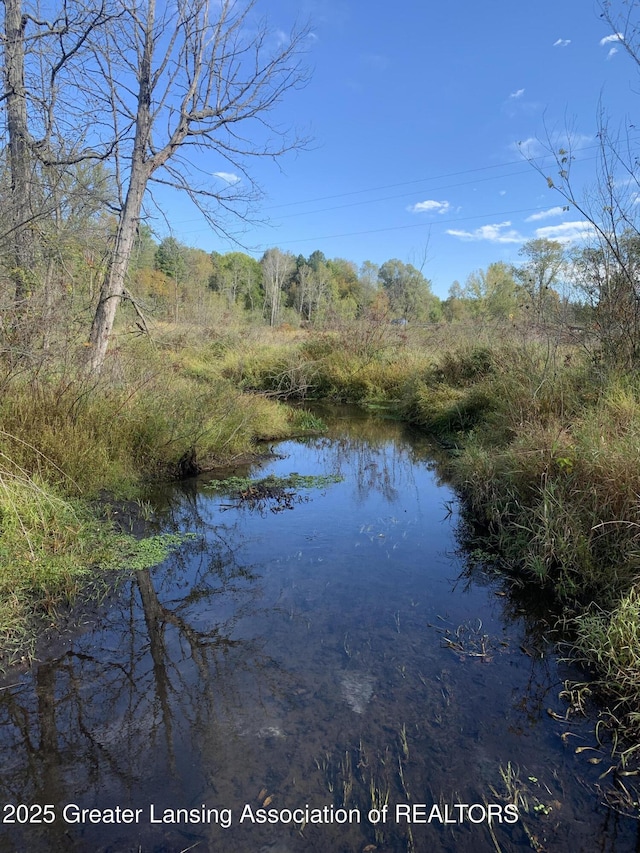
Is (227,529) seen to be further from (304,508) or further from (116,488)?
(116,488)

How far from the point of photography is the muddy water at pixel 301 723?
210 cm

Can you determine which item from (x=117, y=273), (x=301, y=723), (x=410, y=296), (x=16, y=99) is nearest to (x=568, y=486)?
(x=301, y=723)

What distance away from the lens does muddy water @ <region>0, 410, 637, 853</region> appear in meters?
2.10

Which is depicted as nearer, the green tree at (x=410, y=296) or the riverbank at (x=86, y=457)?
the riverbank at (x=86, y=457)

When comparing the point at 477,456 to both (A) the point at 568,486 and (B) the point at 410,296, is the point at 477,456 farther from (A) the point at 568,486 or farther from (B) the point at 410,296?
(B) the point at 410,296

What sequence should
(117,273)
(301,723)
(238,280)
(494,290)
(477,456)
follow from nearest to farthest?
(301,723) → (477,456) → (117,273) → (494,290) → (238,280)

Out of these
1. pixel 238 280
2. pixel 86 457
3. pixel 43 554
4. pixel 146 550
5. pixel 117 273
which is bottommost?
pixel 146 550

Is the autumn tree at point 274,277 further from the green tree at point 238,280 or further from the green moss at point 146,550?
the green moss at point 146,550

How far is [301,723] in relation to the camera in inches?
105

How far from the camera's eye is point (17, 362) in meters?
5.16

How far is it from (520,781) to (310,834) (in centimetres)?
104

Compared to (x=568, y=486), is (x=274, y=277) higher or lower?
higher

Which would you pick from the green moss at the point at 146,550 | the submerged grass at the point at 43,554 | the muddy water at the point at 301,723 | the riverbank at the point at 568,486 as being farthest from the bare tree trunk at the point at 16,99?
the riverbank at the point at 568,486

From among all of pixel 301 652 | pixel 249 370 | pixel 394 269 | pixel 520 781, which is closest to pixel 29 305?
pixel 301 652
